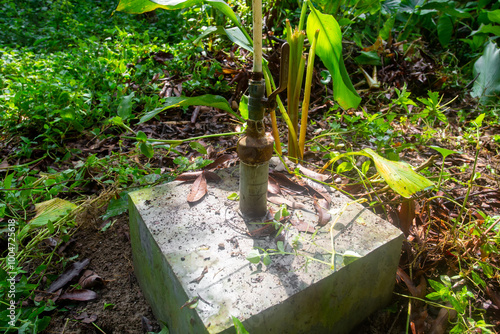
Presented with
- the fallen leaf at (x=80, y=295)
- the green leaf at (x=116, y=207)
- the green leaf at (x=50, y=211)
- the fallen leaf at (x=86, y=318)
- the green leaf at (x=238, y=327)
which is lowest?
the fallen leaf at (x=86, y=318)

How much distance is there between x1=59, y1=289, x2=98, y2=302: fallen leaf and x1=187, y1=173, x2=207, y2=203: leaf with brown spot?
0.53 meters

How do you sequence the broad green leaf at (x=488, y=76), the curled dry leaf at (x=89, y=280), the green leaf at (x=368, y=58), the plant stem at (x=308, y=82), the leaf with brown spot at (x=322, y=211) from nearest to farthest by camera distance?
the leaf with brown spot at (x=322, y=211) → the curled dry leaf at (x=89, y=280) → the plant stem at (x=308, y=82) → the broad green leaf at (x=488, y=76) → the green leaf at (x=368, y=58)

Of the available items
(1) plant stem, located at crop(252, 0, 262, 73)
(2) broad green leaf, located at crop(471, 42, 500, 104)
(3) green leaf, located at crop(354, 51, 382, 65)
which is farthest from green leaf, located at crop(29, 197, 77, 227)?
(2) broad green leaf, located at crop(471, 42, 500, 104)

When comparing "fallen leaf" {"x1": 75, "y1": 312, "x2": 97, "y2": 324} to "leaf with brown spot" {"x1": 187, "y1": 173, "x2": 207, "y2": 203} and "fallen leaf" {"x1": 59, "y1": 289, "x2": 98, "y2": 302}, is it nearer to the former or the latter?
"fallen leaf" {"x1": 59, "y1": 289, "x2": 98, "y2": 302}

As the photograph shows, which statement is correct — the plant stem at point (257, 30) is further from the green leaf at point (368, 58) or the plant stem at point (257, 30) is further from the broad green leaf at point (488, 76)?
the broad green leaf at point (488, 76)

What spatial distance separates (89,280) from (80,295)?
6 centimetres

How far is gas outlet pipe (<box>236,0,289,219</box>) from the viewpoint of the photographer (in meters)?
0.92

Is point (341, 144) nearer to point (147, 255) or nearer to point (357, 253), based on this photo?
point (357, 253)

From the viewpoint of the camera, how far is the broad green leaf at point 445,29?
10.4ft

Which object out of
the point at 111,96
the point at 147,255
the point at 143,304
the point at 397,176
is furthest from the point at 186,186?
the point at 111,96

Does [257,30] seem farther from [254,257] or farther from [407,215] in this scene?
[407,215]

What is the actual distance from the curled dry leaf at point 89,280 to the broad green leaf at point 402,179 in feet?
3.58

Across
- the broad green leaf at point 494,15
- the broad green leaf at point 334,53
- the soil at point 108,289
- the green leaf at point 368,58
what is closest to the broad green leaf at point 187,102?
the broad green leaf at point 334,53

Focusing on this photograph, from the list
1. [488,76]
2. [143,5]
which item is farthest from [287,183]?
[488,76]
